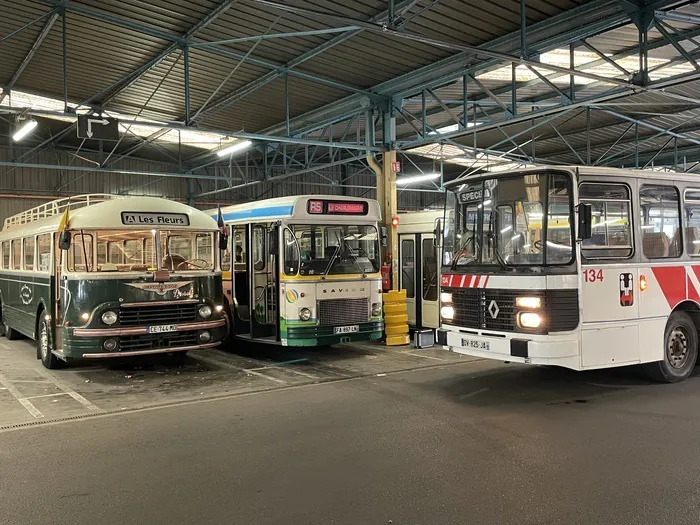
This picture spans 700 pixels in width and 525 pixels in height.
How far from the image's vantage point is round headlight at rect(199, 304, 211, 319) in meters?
10.5

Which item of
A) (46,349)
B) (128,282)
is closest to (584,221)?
(128,282)

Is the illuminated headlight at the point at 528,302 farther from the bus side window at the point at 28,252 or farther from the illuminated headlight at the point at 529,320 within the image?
the bus side window at the point at 28,252

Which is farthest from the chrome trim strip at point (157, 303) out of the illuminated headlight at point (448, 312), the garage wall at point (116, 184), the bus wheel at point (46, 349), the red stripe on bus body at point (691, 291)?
the garage wall at point (116, 184)

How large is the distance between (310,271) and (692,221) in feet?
20.4

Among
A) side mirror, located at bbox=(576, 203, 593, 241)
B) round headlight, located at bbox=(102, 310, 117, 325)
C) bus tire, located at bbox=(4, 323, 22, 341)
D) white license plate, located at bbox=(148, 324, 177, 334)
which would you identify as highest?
side mirror, located at bbox=(576, 203, 593, 241)

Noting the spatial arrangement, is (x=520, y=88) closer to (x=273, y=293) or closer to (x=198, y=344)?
(x=273, y=293)

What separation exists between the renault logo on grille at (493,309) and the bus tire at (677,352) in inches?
102

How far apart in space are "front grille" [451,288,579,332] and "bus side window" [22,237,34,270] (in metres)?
8.49

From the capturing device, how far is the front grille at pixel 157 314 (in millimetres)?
9758

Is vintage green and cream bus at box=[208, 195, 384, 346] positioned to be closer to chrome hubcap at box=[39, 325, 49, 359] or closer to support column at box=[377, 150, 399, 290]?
support column at box=[377, 150, 399, 290]

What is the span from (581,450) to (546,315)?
206cm

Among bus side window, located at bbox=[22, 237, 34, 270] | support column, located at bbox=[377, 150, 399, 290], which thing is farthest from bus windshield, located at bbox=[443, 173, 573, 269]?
bus side window, located at bbox=[22, 237, 34, 270]

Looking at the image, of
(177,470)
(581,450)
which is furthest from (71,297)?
(581,450)

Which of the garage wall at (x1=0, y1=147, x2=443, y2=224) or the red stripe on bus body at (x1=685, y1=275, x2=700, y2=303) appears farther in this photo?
the garage wall at (x1=0, y1=147, x2=443, y2=224)
